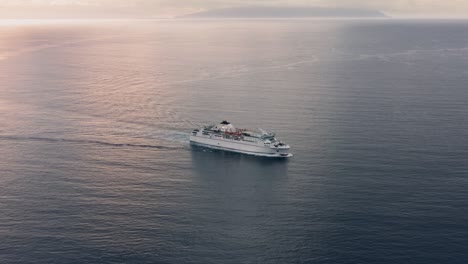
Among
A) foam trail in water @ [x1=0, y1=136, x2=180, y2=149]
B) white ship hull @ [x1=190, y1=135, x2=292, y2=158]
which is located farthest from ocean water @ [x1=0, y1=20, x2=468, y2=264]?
white ship hull @ [x1=190, y1=135, x2=292, y2=158]

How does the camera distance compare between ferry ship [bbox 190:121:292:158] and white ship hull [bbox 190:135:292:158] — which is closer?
white ship hull [bbox 190:135:292:158]

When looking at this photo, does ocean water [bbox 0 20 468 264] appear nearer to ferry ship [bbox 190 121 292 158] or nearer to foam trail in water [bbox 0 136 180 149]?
foam trail in water [bbox 0 136 180 149]

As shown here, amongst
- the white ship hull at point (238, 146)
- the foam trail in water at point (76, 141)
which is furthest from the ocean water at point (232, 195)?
the white ship hull at point (238, 146)

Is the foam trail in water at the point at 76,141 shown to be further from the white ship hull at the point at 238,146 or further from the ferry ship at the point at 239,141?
the ferry ship at the point at 239,141

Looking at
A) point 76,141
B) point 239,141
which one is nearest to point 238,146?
point 239,141

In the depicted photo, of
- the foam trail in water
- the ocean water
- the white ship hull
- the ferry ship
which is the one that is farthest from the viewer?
the foam trail in water

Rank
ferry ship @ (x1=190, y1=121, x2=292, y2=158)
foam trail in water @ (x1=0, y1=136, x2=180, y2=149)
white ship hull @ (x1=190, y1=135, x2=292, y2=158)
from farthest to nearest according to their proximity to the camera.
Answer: foam trail in water @ (x1=0, y1=136, x2=180, y2=149) < ferry ship @ (x1=190, y1=121, x2=292, y2=158) < white ship hull @ (x1=190, y1=135, x2=292, y2=158)

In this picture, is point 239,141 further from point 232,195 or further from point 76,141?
point 76,141

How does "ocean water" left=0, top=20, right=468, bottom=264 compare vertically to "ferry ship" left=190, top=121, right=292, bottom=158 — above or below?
below

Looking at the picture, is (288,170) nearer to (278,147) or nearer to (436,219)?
(278,147)
